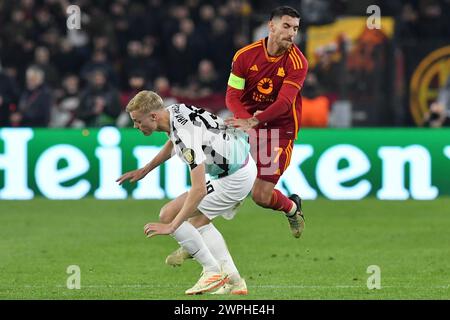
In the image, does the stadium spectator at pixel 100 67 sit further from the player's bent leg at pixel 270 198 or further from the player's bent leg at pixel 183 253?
the player's bent leg at pixel 183 253

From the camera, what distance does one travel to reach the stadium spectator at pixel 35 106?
21.1 metres

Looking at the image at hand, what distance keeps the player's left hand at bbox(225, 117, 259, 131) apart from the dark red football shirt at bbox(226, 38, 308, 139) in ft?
2.01

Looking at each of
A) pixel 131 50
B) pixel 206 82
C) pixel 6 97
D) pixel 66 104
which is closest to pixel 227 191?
pixel 6 97

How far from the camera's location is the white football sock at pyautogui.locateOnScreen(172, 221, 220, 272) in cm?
1093

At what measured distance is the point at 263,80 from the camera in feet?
41.4

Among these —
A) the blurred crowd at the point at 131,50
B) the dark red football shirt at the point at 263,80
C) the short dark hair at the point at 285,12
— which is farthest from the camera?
the blurred crowd at the point at 131,50

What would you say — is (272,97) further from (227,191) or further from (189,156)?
(189,156)

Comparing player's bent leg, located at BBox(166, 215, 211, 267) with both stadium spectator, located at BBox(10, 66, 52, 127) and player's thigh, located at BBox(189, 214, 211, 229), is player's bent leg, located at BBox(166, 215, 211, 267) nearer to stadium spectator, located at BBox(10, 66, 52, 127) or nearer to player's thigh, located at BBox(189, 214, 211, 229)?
player's thigh, located at BBox(189, 214, 211, 229)

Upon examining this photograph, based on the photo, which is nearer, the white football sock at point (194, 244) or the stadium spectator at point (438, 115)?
the white football sock at point (194, 244)

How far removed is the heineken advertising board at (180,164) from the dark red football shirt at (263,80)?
6437mm

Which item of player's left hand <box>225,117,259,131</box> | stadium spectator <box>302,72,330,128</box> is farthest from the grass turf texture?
stadium spectator <box>302,72,330,128</box>

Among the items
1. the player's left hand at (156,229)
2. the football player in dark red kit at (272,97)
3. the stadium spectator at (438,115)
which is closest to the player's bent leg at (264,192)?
the football player in dark red kit at (272,97)

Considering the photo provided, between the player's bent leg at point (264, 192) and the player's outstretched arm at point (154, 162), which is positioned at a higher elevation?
the player's outstretched arm at point (154, 162)

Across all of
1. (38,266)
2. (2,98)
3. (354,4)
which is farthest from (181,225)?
(354,4)
